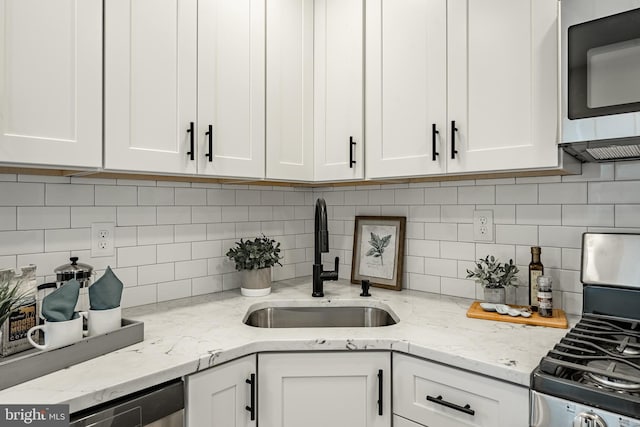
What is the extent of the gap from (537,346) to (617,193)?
681 mm

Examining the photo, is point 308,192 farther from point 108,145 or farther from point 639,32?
point 639,32

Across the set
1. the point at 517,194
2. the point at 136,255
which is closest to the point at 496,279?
the point at 517,194

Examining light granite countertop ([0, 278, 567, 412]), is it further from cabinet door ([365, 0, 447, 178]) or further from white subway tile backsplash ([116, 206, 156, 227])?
cabinet door ([365, 0, 447, 178])

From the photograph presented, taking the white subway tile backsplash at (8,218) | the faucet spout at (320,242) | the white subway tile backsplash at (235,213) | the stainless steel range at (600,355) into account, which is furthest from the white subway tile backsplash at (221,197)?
the stainless steel range at (600,355)

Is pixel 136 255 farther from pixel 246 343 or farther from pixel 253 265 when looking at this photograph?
pixel 246 343

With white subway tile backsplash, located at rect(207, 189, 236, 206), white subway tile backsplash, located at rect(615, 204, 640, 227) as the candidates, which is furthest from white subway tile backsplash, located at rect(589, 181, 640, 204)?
white subway tile backsplash, located at rect(207, 189, 236, 206)

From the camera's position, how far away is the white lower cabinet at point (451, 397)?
1.12 meters

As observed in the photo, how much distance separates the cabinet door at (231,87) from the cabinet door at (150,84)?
51mm

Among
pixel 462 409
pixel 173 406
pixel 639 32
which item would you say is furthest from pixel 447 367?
pixel 639 32

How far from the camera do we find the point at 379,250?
216 cm

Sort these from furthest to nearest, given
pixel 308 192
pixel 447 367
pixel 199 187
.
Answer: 1. pixel 308 192
2. pixel 199 187
3. pixel 447 367

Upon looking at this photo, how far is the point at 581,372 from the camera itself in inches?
40.4

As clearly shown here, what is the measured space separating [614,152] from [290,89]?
1.27 m

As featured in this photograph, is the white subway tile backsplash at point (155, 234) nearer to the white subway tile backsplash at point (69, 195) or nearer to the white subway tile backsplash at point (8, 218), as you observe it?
the white subway tile backsplash at point (69, 195)
